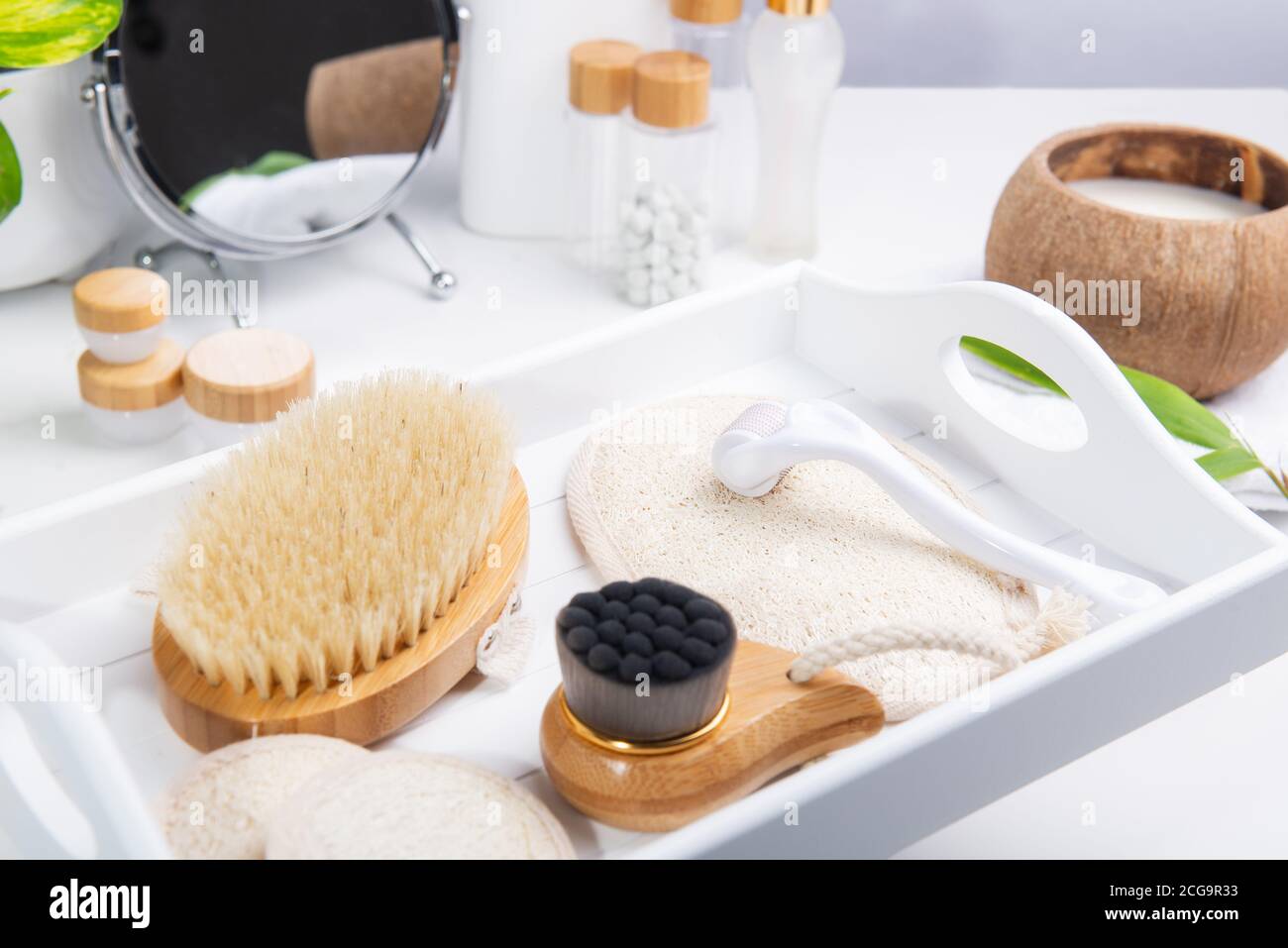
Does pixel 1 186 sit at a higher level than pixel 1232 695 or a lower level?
higher

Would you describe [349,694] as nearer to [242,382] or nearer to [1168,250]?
[242,382]

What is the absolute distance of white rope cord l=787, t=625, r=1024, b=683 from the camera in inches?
19.1

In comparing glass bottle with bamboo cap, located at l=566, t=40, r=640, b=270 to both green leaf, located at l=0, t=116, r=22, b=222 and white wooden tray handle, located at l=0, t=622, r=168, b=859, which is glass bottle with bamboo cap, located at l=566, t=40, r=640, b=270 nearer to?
green leaf, located at l=0, t=116, r=22, b=222

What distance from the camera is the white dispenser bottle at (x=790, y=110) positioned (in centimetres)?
100

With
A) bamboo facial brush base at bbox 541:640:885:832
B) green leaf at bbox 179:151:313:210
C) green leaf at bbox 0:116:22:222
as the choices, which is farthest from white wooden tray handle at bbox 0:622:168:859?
green leaf at bbox 179:151:313:210

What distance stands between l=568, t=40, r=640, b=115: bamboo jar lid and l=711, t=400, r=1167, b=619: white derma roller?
41 centimetres

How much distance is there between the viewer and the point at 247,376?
749 mm

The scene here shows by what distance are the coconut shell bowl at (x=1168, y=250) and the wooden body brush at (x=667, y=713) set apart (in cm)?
42

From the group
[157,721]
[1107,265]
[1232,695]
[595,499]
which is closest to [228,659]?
[157,721]

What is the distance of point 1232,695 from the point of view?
0.66 metres

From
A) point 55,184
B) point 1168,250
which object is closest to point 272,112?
point 55,184

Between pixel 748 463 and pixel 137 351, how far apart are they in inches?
14.8
